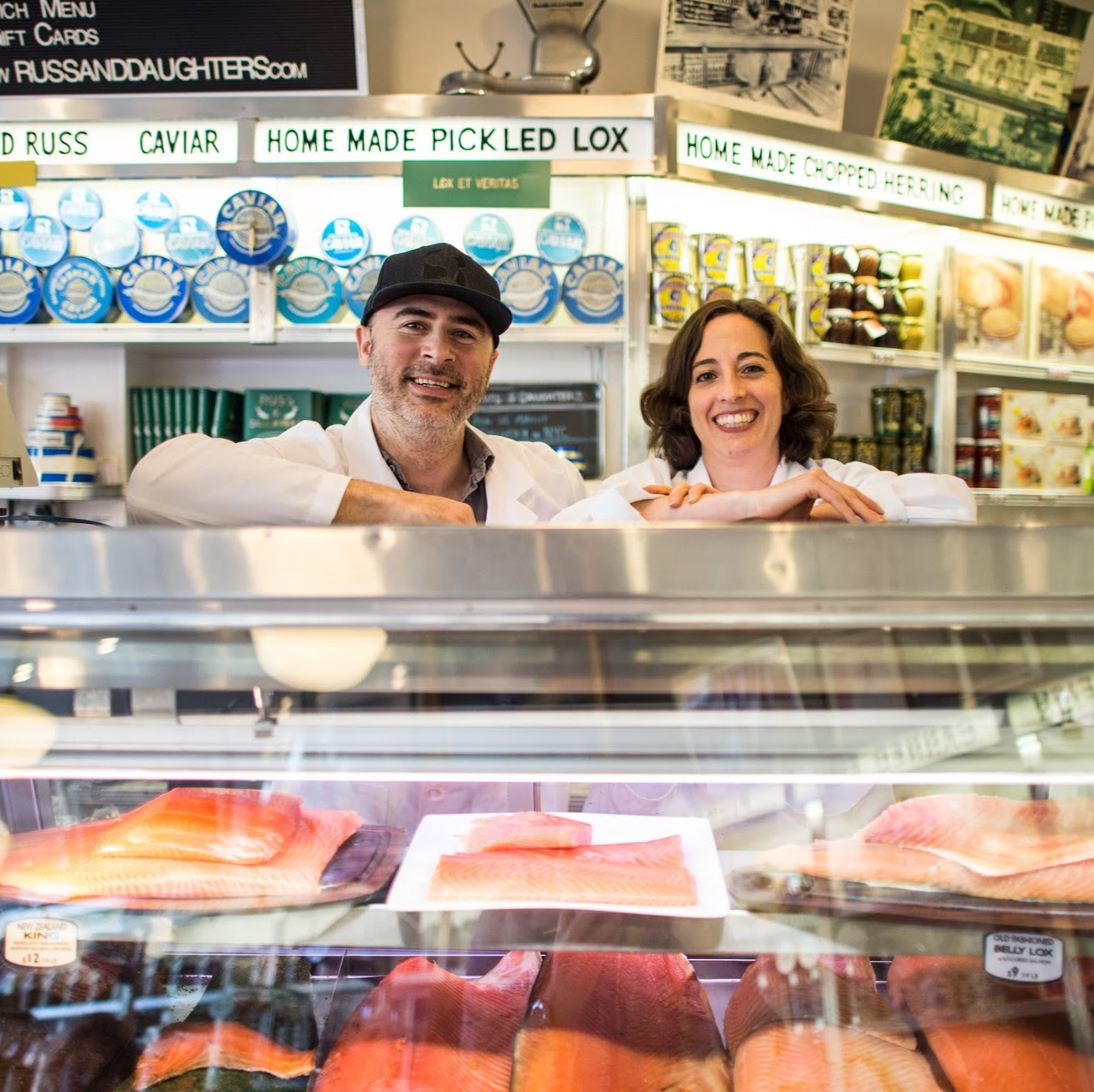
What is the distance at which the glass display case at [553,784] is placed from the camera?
804 millimetres

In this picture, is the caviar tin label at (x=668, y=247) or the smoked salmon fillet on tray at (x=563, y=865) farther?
the caviar tin label at (x=668, y=247)

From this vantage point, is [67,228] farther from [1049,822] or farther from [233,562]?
[1049,822]

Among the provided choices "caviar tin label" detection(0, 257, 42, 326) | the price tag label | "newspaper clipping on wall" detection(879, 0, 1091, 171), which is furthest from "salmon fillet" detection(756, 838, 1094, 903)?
"newspaper clipping on wall" detection(879, 0, 1091, 171)

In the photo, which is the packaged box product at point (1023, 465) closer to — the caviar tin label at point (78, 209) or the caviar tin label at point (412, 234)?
the caviar tin label at point (412, 234)

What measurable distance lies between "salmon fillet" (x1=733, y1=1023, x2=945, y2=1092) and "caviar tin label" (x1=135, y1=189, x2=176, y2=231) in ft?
10.4

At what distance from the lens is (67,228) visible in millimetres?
3299

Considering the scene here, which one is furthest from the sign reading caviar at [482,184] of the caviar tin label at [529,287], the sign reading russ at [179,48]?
the sign reading russ at [179,48]

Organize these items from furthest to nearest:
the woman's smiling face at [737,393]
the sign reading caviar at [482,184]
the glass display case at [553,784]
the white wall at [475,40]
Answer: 1. the white wall at [475,40]
2. the sign reading caviar at [482,184]
3. the woman's smiling face at [737,393]
4. the glass display case at [553,784]

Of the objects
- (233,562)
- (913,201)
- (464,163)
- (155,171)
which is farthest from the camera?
(913,201)

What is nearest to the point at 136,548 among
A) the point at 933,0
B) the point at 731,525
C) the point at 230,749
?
the point at 230,749

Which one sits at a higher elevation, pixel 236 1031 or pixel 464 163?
pixel 464 163

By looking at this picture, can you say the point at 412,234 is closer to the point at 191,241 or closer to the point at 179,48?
the point at 191,241

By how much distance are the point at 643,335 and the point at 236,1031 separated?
2.51 meters

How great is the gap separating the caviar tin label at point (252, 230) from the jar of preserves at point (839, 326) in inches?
73.3
